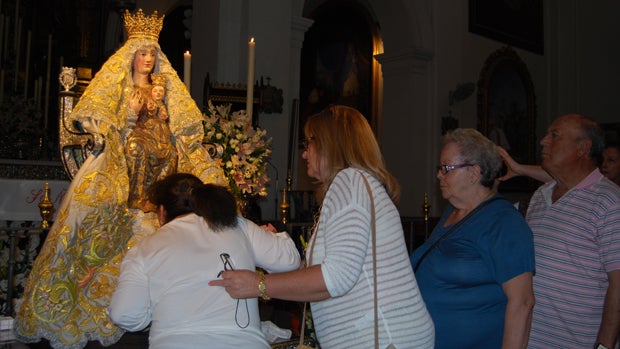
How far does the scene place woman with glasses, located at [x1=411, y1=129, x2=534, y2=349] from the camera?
2383 mm

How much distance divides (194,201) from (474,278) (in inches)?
46.8

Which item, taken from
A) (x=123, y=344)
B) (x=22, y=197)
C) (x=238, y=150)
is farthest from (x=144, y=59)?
(x=22, y=197)

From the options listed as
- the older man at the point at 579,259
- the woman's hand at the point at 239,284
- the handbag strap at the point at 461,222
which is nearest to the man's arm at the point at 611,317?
the older man at the point at 579,259

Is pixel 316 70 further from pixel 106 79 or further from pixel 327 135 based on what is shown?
pixel 327 135

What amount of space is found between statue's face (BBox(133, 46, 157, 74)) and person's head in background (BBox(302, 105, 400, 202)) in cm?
211

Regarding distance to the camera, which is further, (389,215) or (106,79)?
(106,79)

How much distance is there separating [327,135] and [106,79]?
2.18 metres

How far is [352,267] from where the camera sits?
2.12 m

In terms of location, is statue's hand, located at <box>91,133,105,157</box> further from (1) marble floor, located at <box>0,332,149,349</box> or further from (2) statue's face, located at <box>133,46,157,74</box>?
(1) marble floor, located at <box>0,332,149,349</box>

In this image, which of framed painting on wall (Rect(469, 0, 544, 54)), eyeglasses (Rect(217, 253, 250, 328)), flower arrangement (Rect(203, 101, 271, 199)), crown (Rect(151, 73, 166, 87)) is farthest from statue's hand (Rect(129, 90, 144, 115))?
framed painting on wall (Rect(469, 0, 544, 54))

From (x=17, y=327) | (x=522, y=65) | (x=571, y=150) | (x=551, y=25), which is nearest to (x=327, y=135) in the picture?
(x=571, y=150)

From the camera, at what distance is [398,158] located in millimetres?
12289

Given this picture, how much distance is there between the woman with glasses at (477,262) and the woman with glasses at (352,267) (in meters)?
0.25

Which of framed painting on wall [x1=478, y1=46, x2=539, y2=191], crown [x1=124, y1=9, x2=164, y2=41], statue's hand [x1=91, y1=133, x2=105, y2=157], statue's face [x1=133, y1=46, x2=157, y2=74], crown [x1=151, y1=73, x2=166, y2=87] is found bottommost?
statue's hand [x1=91, y1=133, x2=105, y2=157]
